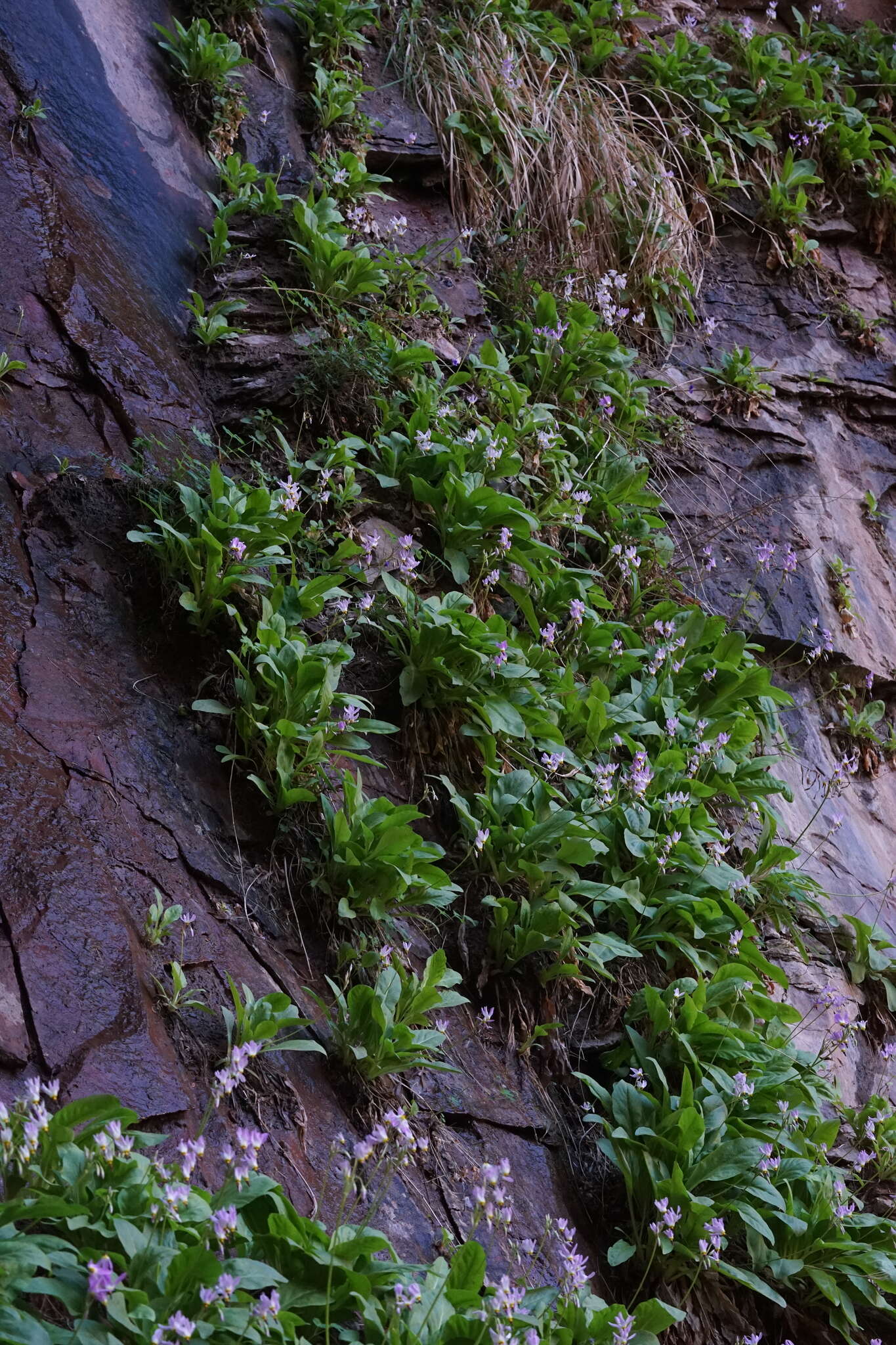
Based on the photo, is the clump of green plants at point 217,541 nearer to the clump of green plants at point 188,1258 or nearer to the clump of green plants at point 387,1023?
the clump of green plants at point 387,1023

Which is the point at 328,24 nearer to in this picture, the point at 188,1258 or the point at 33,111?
the point at 33,111

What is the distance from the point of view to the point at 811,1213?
10.7 feet

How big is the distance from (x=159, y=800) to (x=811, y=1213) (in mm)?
2321

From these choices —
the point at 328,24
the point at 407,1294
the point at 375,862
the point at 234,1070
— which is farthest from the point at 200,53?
the point at 407,1294

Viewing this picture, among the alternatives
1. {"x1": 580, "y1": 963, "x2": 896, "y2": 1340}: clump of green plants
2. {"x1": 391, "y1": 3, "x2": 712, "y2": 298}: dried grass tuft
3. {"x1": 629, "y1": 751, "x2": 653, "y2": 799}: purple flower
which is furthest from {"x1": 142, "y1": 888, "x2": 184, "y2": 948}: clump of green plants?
{"x1": 391, "y1": 3, "x2": 712, "y2": 298}: dried grass tuft

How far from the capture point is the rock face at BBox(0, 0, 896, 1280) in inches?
105

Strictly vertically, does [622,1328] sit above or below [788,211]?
below

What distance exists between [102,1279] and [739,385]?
225 inches

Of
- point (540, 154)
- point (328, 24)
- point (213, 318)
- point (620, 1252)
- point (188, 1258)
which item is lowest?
point (620, 1252)

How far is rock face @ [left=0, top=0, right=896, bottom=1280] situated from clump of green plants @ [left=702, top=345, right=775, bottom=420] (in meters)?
0.09

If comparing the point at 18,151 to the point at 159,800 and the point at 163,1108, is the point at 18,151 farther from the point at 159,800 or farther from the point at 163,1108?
the point at 163,1108

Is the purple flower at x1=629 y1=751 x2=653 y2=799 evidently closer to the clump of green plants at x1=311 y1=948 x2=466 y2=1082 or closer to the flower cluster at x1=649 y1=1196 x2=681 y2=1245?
the clump of green plants at x1=311 y1=948 x2=466 y2=1082

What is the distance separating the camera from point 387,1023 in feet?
9.37

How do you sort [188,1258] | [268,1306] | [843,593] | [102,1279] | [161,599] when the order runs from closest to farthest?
[102,1279]
[268,1306]
[188,1258]
[161,599]
[843,593]
